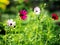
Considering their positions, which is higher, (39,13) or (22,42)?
(39,13)

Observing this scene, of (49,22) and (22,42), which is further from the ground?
(49,22)

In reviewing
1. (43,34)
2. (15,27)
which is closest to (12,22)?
(15,27)

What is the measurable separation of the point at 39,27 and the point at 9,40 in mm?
466

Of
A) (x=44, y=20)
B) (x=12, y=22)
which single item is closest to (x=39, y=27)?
(x=44, y=20)

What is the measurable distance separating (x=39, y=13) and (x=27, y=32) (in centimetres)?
38

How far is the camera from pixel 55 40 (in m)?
3.74

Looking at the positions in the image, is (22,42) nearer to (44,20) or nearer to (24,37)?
(24,37)

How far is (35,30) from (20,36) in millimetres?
286

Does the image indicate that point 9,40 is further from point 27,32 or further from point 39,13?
point 39,13

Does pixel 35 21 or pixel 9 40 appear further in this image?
pixel 35 21

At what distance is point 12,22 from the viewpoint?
3.87 meters

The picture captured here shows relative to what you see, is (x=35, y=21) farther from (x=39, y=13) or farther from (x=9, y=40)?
(x=9, y=40)

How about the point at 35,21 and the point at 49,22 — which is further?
the point at 35,21

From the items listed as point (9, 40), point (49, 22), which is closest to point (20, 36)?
point (9, 40)
